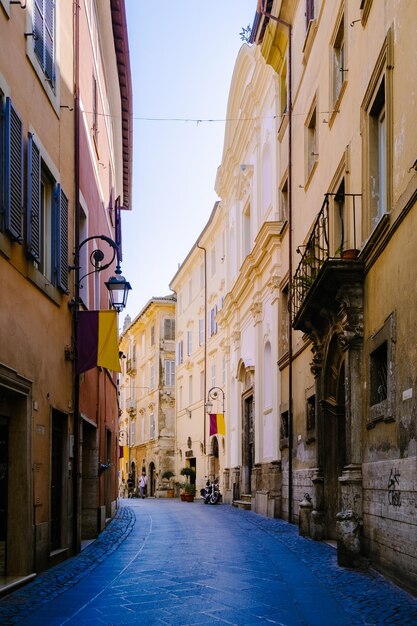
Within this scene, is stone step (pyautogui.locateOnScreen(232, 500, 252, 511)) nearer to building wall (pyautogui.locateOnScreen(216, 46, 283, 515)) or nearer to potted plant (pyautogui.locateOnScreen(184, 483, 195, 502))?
building wall (pyautogui.locateOnScreen(216, 46, 283, 515))

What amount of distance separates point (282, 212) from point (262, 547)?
38.2 ft

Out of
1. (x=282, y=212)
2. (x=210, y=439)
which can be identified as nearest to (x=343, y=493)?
(x=282, y=212)

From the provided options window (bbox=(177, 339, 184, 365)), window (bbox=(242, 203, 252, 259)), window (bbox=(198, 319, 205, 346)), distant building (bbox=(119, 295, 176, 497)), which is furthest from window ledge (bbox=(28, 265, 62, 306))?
window (bbox=(177, 339, 184, 365))

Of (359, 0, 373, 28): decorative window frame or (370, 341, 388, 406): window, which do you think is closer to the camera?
(370, 341, 388, 406): window

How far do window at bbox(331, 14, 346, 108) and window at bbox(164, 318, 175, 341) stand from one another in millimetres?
44113

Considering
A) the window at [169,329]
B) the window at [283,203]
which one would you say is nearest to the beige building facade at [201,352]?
the window at [169,329]

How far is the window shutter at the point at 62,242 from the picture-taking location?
12750 mm

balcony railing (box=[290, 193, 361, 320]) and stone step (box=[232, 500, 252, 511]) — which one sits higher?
balcony railing (box=[290, 193, 361, 320])

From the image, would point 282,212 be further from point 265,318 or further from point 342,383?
point 342,383

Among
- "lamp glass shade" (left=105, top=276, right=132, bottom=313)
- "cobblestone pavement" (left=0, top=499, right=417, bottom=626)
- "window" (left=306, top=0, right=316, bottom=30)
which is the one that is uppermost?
"window" (left=306, top=0, right=316, bottom=30)

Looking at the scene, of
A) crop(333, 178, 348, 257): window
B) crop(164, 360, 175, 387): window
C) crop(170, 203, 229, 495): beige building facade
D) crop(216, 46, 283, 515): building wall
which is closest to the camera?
crop(333, 178, 348, 257): window

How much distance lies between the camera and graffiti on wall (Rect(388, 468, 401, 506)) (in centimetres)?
Answer: 998

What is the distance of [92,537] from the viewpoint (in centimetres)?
1744

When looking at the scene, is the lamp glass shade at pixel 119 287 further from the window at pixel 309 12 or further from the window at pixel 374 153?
the window at pixel 309 12
